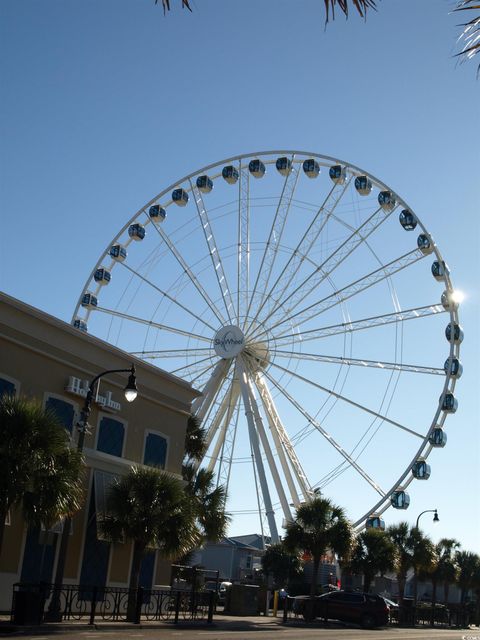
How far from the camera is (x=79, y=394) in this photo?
83.7ft

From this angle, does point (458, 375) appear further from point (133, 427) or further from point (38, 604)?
point (38, 604)

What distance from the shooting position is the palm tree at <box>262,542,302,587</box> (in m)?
47.8

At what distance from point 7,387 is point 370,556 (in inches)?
1030

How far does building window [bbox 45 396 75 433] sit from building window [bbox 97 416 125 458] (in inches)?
55.4

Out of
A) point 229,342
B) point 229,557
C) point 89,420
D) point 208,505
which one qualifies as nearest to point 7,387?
point 89,420

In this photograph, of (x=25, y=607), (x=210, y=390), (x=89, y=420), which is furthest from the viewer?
(x=210, y=390)

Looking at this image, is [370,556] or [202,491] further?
[370,556]

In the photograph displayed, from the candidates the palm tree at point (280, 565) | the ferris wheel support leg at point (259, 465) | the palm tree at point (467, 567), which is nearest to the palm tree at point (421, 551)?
the palm tree at point (280, 565)

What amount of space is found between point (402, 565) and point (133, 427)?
2784 cm

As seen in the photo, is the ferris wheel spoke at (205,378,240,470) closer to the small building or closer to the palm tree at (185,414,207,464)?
the palm tree at (185,414,207,464)

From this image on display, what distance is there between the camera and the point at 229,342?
38.3 meters

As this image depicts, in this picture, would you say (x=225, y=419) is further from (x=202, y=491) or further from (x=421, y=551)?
(x=421, y=551)

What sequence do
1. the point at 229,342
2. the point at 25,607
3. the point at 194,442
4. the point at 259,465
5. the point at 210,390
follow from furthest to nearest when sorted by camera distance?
the point at 229,342, the point at 210,390, the point at 259,465, the point at 194,442, the point at 25,607

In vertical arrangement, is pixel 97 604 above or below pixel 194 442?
below
